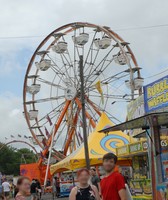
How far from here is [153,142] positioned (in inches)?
492

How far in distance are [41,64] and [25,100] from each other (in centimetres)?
291

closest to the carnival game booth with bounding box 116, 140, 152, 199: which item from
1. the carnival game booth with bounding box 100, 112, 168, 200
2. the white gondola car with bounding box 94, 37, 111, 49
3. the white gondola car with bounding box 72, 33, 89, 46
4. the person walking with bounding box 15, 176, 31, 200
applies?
the carnival game booth with bounding box 100, 112, 168, 200

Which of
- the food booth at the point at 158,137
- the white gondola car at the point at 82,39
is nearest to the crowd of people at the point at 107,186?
the food booth at the point at 158,137

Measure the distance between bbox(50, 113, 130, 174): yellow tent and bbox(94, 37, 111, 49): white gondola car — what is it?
8581 mm

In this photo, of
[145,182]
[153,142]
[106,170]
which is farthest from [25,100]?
[106,170]

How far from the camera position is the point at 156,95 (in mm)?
12586

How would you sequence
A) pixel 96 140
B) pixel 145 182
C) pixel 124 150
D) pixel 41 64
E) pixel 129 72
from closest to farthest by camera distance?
pixel 145 182, pixel 124 150, pixel 96 140, pixel 129 72, pixel 41 64

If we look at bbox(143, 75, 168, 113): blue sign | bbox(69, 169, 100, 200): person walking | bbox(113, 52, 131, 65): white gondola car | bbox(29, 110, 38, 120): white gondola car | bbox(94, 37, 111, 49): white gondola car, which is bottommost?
bbox(69, 169, 100, 200): person walking

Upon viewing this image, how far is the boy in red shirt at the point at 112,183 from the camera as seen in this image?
17.7 ft

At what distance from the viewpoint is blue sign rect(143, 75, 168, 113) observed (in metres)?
12.1

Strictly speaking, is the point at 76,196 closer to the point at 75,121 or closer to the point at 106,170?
the point at 106,170

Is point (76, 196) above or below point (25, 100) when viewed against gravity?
below

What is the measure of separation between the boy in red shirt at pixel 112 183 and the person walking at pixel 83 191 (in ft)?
0.49

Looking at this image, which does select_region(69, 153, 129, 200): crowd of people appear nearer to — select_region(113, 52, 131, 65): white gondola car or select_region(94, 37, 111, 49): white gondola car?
select_region(113, 52, 131, 65): white gondola car
